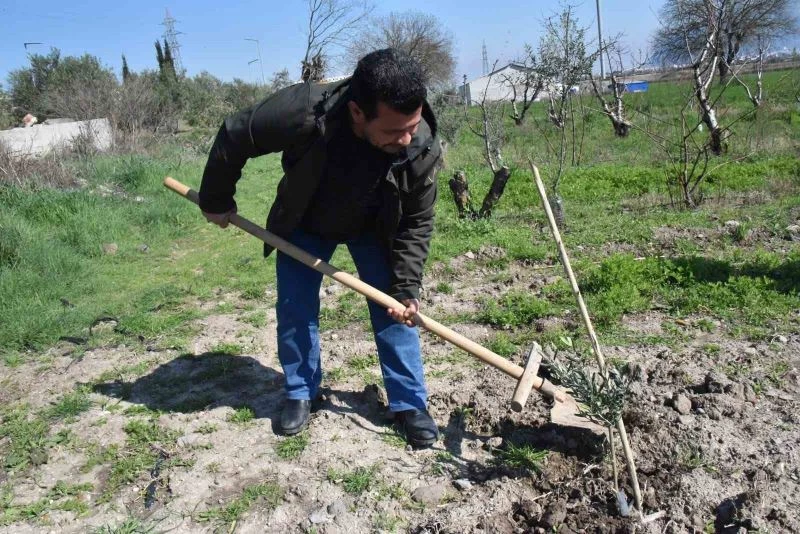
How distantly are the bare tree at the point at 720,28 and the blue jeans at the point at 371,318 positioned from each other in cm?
681

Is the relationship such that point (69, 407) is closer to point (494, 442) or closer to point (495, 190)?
point (494, 442)

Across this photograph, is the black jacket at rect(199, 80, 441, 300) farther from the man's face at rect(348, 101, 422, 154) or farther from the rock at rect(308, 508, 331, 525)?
the rock at rect(308, 508, 331, 525)

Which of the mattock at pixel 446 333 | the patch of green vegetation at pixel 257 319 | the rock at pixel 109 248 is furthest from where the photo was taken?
the rock at pixel 109 248

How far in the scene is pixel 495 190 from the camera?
7.18m

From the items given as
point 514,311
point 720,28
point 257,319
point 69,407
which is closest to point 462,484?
point 514,311

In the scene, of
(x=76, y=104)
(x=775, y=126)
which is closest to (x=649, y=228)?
(x=775, y=126)

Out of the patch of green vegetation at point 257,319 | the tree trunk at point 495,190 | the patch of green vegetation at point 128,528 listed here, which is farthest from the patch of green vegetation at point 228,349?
the tree trunk at point 495,190

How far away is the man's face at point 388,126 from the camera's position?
2.25m

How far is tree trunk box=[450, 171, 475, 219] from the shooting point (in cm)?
725

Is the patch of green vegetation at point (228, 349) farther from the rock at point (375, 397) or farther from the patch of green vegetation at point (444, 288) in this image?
the patch of green vegetation at point (444, 288)

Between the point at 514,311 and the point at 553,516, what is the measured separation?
2.18 metres

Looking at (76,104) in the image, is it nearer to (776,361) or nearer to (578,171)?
(578,171)

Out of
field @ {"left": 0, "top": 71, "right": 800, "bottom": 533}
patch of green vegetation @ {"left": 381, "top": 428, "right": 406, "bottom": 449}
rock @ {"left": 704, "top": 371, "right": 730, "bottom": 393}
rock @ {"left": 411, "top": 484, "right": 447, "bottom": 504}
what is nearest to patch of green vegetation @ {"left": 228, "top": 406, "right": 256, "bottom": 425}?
field @ {"left": 0, "top": 71, "right": 800, "bottom": 533}

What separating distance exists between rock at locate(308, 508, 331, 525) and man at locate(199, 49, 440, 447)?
590 millimetres
